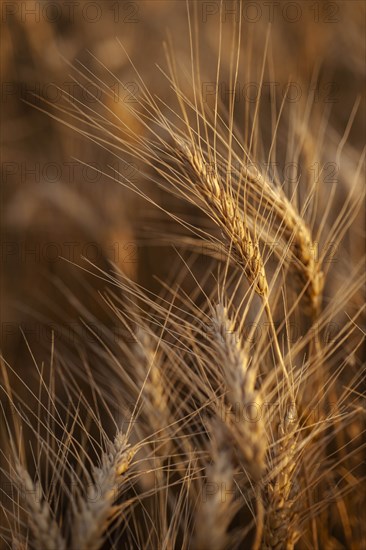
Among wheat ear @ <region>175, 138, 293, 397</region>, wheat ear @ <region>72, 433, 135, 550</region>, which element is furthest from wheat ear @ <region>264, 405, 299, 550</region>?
wheat ear @ <region>72, 433, 135, 550</region>

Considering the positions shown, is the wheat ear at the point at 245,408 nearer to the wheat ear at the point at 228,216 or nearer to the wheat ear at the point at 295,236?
the wheat ear at the point at 228,216

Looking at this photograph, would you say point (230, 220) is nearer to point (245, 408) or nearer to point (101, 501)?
point (245, 408)

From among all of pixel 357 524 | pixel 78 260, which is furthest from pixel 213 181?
pixel 78 260

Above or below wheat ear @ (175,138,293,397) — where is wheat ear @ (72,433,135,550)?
below

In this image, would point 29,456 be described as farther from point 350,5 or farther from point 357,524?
point 350,5

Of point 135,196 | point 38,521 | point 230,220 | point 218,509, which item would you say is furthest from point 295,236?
point 135,196

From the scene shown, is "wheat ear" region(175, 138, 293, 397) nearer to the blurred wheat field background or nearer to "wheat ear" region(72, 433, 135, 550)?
"wheat ear" region(72, 433, 135, 550)
